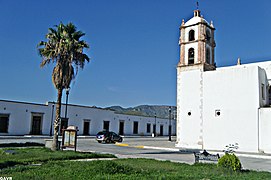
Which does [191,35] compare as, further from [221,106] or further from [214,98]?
[221,106]

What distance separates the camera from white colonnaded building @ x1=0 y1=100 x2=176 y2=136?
38.0 m

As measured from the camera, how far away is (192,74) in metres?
27.5

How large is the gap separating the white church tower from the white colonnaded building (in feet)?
46.4

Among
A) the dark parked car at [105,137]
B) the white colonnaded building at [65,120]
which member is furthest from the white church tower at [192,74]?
the white colonnaded building at [65,120]

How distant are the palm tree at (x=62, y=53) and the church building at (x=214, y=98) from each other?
469 inches

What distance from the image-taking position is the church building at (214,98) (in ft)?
76.4

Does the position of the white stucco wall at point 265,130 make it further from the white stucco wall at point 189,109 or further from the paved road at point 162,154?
the white stucco wall at point 189,109

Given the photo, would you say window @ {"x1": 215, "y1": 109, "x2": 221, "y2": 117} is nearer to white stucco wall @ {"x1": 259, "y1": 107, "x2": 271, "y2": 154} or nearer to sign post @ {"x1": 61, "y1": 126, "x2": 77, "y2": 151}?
white stucco wall @ {"x1": 259, "y1": 107, "x2": 271, "y2": 154}

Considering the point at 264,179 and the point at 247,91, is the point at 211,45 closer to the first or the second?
the point at 247,91

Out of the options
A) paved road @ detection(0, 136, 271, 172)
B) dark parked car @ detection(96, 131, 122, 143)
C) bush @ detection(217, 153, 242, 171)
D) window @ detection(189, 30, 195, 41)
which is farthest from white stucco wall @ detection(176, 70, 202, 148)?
bush @ detection(217, 153, 242, 171)

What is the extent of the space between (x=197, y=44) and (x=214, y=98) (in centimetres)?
550

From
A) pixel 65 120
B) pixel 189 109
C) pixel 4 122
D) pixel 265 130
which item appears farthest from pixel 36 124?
pixel 265 130

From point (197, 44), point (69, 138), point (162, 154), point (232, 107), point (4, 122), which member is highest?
point (197, 44)

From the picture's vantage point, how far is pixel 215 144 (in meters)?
24.8
